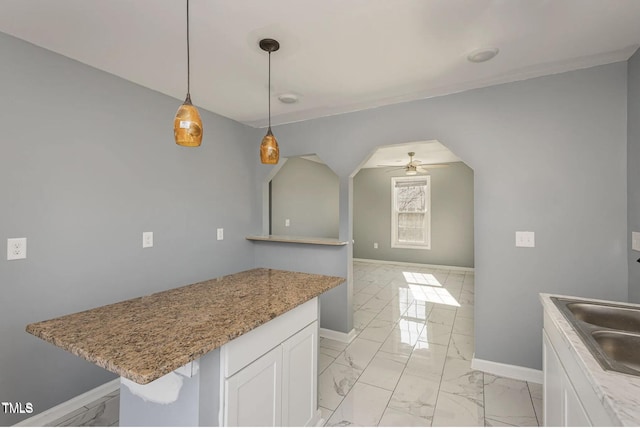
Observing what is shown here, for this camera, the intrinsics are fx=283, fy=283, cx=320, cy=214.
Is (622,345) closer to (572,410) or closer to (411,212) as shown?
(572,410)

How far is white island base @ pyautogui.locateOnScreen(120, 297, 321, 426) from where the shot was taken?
112 centimetres

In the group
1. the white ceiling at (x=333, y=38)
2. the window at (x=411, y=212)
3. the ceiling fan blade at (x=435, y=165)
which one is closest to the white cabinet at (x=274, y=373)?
the white ceiling at (x=333, y=38)

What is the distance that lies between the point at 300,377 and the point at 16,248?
1.98 m

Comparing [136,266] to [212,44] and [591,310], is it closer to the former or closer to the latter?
[212,44]

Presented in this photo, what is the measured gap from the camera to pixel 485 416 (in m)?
1.95

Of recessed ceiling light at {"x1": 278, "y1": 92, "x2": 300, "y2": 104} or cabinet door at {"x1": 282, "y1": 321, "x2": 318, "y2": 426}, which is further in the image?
recessed ceiling light at {"x1": 278, "y1": 92, "x2": 300, "y2": 104}

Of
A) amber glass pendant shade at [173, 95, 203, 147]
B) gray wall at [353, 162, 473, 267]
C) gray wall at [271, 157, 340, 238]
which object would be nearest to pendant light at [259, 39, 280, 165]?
amber glass pendant shade at [173, 95, 203, 147]

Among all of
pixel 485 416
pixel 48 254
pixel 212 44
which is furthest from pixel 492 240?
pixel 48 254

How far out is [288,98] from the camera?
9.15ft

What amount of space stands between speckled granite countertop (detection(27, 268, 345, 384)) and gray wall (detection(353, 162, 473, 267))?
5.44m

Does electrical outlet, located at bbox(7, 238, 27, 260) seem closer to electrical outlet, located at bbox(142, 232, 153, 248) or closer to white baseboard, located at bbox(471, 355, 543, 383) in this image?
electrical outlet, located at bbox(142, 232, 153, 248)

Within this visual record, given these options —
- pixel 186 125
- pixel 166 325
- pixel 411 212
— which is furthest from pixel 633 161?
pixel 411 212

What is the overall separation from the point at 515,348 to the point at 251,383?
2.30 m

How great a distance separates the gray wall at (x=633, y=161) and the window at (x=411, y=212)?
15.2 feet
